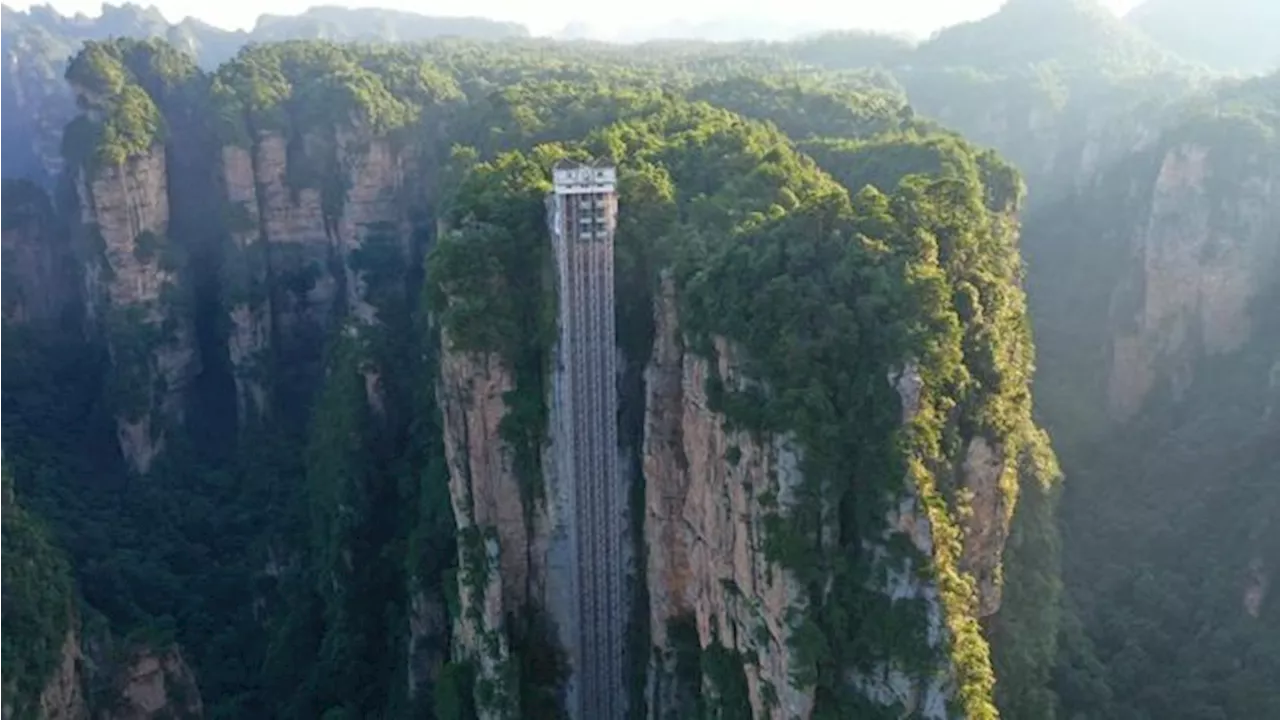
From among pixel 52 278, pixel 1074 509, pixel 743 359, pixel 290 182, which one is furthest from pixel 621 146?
pixel 52 278

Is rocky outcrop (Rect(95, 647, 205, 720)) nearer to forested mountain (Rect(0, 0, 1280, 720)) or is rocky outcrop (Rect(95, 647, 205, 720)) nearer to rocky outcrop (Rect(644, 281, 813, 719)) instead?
forested mountain (Rect(0, 0, 1280, 720))

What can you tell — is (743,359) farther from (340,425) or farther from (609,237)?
(340,425)

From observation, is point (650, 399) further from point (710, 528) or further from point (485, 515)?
point (485, 515)

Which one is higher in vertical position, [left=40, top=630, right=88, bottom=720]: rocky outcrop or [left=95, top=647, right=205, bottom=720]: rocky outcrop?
[left=40, top=630, right=88, bottom=720]: rocky outcrop

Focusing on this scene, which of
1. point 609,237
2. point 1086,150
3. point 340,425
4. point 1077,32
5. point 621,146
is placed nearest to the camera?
point 609,237

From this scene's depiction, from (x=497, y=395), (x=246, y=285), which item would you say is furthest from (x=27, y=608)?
(x=246, y=285)

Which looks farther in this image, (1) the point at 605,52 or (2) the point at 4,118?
(1) the point at 605,52

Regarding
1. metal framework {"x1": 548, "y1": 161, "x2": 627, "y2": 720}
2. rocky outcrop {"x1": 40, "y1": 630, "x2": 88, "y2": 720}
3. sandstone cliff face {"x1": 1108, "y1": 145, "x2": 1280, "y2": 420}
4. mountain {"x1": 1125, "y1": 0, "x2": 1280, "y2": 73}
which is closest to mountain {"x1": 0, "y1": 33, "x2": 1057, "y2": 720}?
metal framework {"x1": 548, "y1": 161, "x2": 627, "y2": 720}
